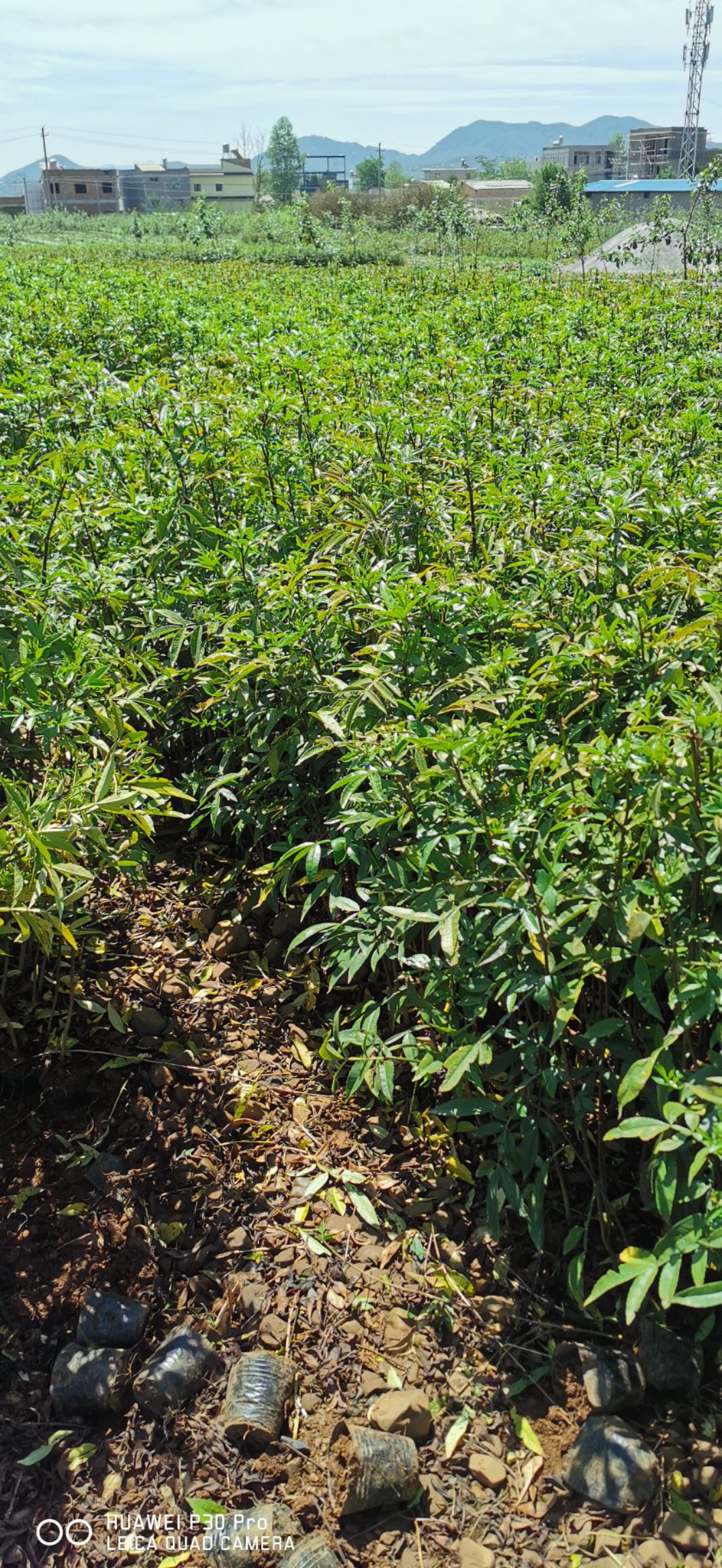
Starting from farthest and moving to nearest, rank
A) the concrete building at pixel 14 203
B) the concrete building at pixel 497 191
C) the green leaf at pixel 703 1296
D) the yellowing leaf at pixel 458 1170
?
the concrete building at pixel 14 203 < the concrete building at pixel 497 191 < the yellowing leaf at pixel 458 1170 < the green leaf at pixel 703 1296

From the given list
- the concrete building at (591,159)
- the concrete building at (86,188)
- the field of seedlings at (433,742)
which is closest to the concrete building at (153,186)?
the concrete building at (86,188)

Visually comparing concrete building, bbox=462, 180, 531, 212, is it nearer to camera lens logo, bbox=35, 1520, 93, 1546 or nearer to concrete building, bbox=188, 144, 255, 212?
concrete building, bbox=188, 144, 255, 212

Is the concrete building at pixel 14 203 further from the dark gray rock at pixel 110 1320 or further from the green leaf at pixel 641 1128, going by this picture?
the green leaf at pixel 641 1128

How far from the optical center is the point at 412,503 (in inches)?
125

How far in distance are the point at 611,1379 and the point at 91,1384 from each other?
0.86 meters

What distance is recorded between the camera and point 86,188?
255 ft

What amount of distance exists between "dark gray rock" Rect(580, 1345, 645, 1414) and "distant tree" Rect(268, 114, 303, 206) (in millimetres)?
74606

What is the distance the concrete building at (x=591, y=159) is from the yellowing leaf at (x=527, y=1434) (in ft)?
296

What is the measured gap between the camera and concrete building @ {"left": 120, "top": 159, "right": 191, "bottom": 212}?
79562 millimetres

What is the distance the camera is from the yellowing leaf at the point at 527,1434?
5.86ft

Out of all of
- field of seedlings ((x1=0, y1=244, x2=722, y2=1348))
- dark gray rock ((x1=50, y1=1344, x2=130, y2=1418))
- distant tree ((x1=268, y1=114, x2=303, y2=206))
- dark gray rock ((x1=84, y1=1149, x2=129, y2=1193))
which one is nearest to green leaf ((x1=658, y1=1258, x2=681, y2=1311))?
→ field of seedlings ((x1=0, y1=244, x2=722, y2=1348))

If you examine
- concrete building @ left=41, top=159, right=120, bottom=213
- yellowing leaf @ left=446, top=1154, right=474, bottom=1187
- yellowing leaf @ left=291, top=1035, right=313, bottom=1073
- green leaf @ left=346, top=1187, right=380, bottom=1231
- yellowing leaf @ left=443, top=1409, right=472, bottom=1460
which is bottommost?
yellowing leaf @ left=443, top=1409, right=472, bottom=1460

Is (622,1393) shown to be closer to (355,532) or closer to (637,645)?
(637,645)

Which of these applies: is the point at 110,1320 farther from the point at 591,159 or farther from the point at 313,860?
the point at 591,159
